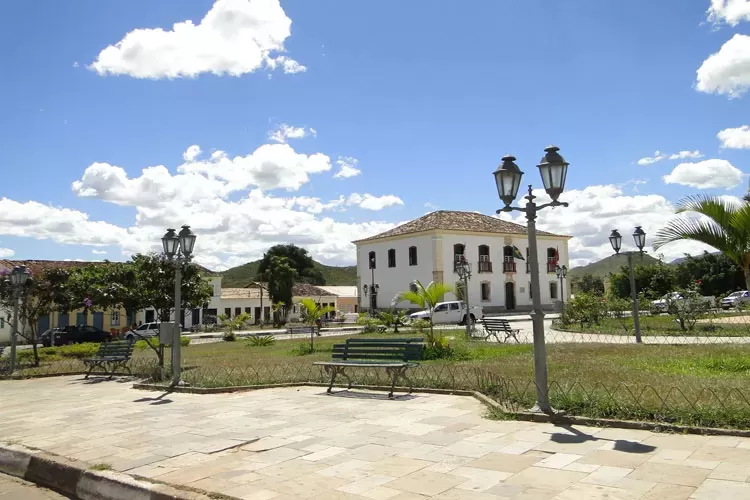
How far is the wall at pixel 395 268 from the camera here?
155 ft

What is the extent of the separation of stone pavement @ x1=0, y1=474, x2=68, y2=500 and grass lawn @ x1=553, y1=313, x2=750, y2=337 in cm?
1759

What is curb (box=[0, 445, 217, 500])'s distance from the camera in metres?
4.58

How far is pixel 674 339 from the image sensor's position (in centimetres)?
1734

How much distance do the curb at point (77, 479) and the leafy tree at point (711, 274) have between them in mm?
51693

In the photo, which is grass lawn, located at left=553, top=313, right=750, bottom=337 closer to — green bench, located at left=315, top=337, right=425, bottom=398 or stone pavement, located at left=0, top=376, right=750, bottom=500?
green bench, located at left=315, top=337, right=425, bottom=398

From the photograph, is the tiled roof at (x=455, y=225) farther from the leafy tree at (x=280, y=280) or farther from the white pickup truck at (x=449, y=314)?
the white pickup truck at (x=449, y=314)

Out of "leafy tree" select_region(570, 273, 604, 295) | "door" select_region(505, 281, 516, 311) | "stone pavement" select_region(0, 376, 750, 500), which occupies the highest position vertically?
"leafy tree" select_region(570, 273, 604, 295)

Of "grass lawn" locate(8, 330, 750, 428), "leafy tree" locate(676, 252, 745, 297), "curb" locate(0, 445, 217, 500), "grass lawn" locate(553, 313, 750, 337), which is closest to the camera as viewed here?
"curb" locate(0, 445, 217, 500)

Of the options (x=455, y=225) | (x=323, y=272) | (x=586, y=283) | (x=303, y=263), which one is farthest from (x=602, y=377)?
(x=323, y=272)

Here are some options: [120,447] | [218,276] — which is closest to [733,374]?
[120,447]

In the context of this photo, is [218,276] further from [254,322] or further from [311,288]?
[311,288]

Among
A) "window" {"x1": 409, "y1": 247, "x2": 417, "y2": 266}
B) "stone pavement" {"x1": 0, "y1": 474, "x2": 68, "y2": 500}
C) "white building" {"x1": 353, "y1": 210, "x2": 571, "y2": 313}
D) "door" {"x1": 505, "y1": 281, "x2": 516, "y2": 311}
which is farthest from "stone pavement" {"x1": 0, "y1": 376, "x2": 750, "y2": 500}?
"door" {"x1": 505, "y1": 281, "x2": 516, "y2": 311}

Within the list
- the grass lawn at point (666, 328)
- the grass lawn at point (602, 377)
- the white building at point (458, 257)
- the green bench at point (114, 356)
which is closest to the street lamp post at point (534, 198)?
the grass lawn at point (602, 377)

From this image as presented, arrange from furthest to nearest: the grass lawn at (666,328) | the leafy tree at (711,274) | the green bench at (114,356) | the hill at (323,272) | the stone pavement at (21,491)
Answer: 1. the hill at (323,272)
2. the leafy tree at (711,274)
3. the grass lawn at (666,328)
4. the green bench at (114,356)
5. the stone pavement at (21,491)
